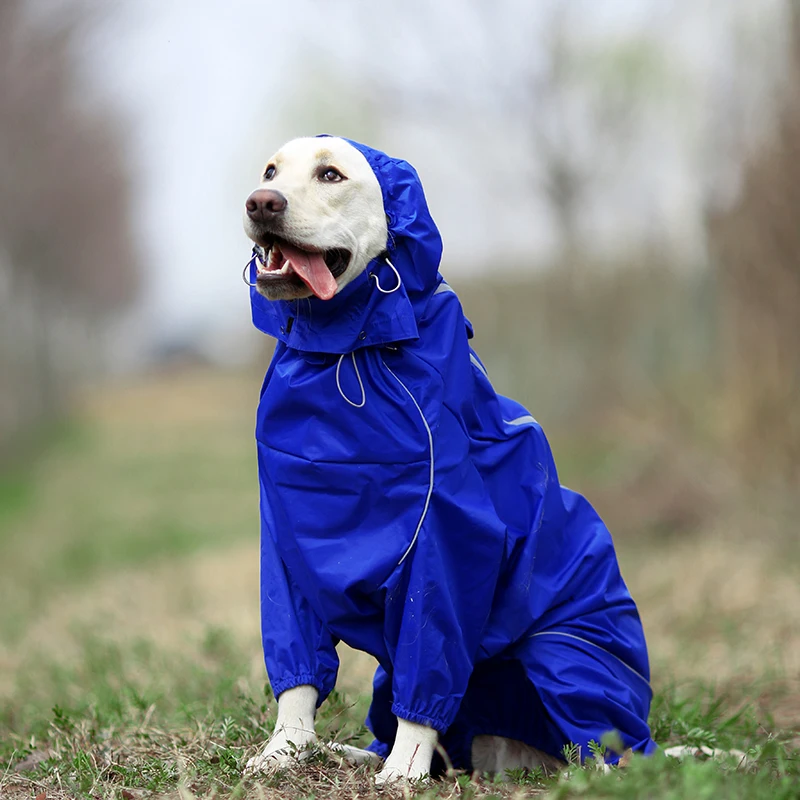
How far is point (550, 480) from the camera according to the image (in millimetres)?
3002

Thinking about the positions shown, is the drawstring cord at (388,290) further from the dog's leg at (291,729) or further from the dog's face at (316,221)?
the dog's leg at (291,729)

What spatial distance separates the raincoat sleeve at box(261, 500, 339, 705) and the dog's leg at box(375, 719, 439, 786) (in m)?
0.25

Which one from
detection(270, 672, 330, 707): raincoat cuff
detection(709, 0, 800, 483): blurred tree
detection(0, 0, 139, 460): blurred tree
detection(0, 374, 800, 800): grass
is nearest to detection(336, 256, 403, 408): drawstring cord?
detection(270, 672, 330, 707): raincoat cuff

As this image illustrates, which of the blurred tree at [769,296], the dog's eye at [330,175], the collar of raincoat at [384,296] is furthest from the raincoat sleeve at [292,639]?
the blurred tree at [769,296]

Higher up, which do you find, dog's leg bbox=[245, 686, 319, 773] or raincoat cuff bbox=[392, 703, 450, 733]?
raincoat cuff bbox=[392, 703, 450, 733]

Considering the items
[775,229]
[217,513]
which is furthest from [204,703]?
[217,513]

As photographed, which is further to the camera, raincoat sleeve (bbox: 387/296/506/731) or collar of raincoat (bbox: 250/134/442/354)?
collar of raincoat (bbox: 250/134/442/354)

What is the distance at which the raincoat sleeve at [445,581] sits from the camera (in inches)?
105

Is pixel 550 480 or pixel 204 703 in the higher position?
pixel 550 480

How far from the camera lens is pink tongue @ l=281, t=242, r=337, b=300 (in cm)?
276

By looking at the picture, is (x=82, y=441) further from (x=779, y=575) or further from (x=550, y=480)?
(x=550, y=480)

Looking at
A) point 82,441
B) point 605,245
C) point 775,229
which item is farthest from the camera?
point 82,441

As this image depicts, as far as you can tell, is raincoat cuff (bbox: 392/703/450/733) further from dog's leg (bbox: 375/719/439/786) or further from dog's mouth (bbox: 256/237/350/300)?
dog's mouth (bbox: 256/237/350/300)

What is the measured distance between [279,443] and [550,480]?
0.79 meters
